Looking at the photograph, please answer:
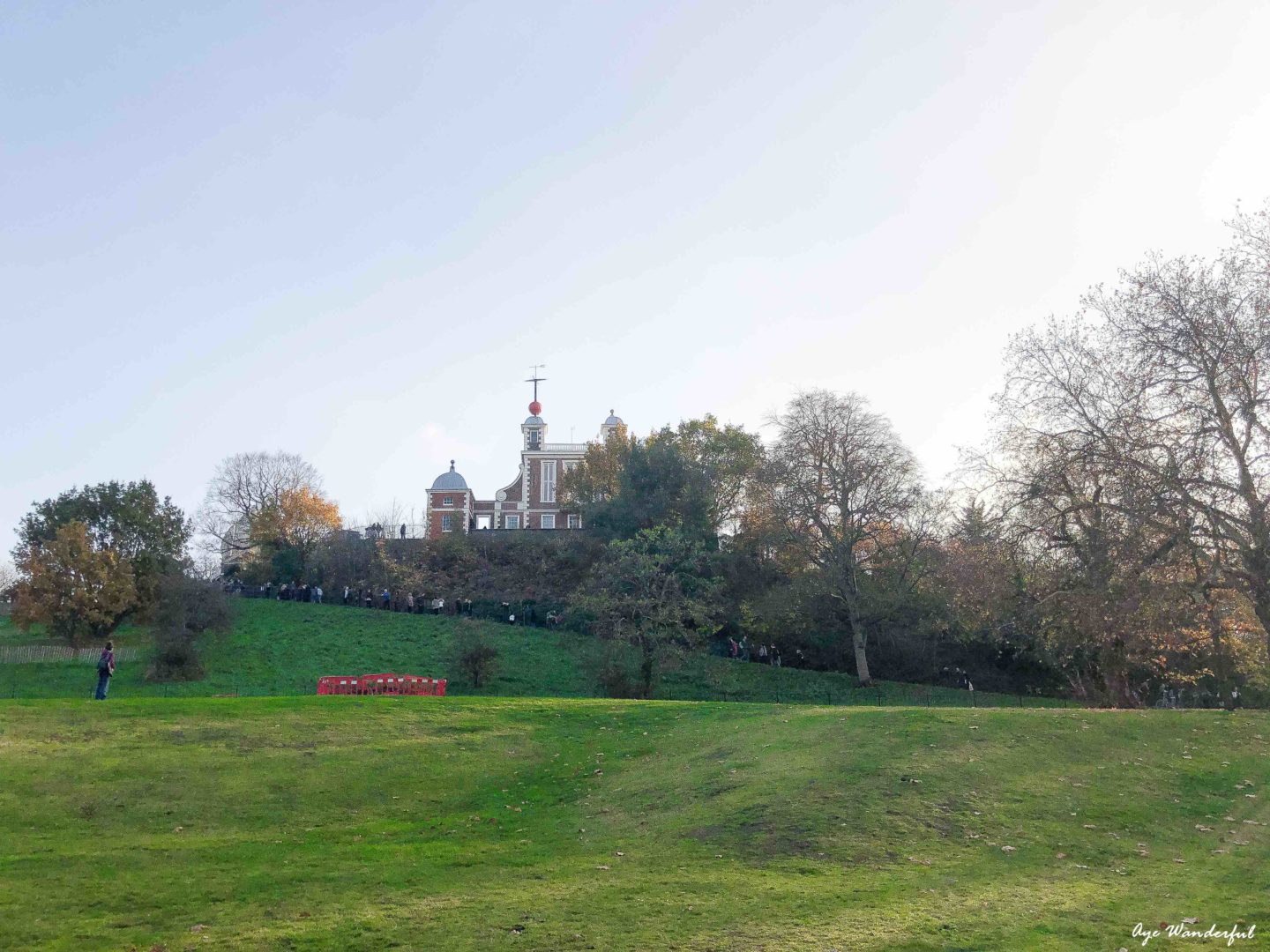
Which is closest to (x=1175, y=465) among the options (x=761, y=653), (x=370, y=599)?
(x=761, y=653)

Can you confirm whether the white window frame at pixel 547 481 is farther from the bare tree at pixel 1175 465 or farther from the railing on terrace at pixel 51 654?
the bare tree at pixel 1175 465

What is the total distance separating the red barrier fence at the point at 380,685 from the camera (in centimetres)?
3788

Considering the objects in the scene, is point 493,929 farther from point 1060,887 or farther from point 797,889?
point 1060,887

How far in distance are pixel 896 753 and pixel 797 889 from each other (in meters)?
8.25

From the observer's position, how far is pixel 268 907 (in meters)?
13.0

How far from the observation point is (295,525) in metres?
81.8

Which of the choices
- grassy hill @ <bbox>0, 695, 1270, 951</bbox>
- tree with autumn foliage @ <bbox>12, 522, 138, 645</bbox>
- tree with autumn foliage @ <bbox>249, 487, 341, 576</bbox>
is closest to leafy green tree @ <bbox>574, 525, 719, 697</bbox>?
grassy hill @ <bbox>0, 695, 1270, 951</bbox>

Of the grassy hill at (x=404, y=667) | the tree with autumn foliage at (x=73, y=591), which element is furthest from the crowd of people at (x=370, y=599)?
the tree with autumn foliage at (x=73, y=591)

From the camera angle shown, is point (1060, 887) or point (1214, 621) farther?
point (1214, 621)

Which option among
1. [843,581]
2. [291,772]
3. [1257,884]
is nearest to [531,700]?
[291,772]

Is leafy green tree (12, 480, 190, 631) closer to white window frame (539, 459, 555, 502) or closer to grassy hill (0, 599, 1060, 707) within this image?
grassy hill (0, 599, 1060, 707)

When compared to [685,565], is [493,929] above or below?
below

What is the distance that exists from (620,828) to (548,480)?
8001 cm

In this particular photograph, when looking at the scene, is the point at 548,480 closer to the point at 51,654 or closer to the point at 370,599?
the point at 370,599
